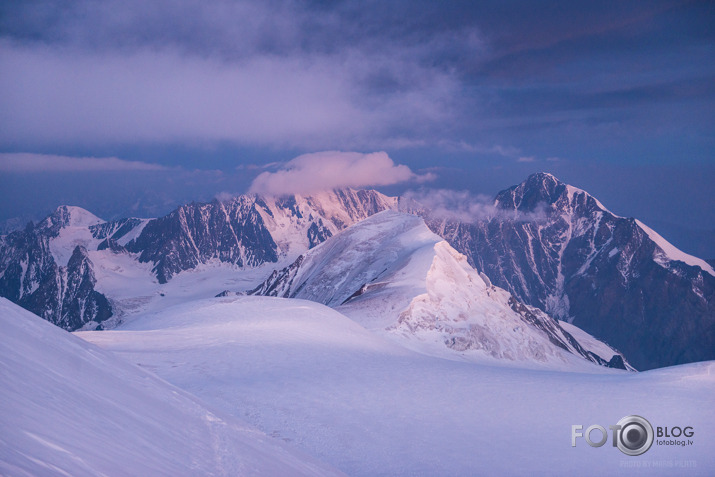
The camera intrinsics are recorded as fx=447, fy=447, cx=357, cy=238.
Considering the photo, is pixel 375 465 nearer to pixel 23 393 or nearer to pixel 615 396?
pixel 23 393

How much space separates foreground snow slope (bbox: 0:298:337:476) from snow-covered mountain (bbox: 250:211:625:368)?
38.7 meters

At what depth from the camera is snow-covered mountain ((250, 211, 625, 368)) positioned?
5409cm

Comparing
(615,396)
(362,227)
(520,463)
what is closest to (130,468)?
(520,463)

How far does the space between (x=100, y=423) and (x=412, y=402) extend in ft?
49.1

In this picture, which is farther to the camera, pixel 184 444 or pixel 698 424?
pixel 698 424

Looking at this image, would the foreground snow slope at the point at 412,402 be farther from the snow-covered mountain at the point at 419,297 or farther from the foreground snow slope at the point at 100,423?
the snow-covered mountain at the point at 419,297

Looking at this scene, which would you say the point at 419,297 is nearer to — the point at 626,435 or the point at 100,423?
the point at 626,435

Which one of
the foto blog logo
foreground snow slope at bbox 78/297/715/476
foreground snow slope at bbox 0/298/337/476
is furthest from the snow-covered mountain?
foreground snow slope at bbox 0/298/337/476

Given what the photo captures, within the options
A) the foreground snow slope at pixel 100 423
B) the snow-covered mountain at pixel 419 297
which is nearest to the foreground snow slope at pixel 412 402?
the foreground snow slope at pixel 100 423

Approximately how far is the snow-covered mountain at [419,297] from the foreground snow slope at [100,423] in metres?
38.7

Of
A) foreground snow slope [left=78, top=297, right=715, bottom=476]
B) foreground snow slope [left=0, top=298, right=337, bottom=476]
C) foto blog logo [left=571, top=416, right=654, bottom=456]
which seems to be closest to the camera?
foreground snow slope [left=0, top=298, right=337, bottom=476]

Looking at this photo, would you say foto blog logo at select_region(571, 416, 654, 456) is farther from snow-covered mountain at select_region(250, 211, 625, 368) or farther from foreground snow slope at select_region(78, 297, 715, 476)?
snow-covered mountain at select_region(250, 211, 625, 368)

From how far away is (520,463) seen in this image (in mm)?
16219

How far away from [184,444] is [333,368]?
50.4ft
